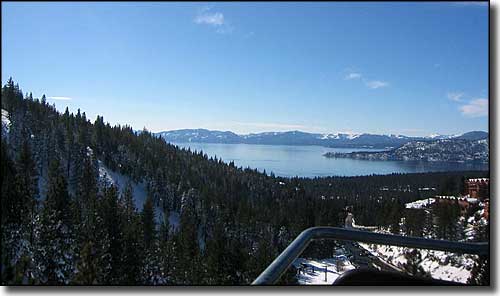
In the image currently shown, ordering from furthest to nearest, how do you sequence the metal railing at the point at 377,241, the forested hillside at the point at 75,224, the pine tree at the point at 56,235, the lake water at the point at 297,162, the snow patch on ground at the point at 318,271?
the lake water at the point at 297,162, the pine tree at the point at 56,235, the forested hillside at the point at 75,224, the snow patch on ground at the point at 318,271, the metal railing at the point at 377,241

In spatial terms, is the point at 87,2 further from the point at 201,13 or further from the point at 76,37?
the point at 201,13

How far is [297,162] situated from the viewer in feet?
99.7

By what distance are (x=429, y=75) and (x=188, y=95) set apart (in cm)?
157

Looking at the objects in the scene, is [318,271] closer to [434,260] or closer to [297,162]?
[434,260]

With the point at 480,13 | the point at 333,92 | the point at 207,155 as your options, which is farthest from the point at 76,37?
the point at 207,155

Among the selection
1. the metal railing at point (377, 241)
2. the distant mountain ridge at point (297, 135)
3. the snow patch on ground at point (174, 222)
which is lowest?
the snow patch on ground at point (174, 222)

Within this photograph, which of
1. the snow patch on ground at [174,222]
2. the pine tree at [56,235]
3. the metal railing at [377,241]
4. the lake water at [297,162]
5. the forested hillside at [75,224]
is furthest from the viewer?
the lake water at [297,162]

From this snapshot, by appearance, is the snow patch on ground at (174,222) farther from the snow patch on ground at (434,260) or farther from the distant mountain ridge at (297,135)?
the snow patch on ground at (434,260)

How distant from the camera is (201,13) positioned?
181 centimetres

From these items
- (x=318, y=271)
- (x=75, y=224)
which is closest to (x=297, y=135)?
(x=75, y=224)

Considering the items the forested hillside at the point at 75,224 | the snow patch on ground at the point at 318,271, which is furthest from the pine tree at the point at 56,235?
the snow patch on ground at the point at 318,271

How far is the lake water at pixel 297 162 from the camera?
742 inches

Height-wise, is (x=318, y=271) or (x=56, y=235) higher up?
(x=318, y=271)

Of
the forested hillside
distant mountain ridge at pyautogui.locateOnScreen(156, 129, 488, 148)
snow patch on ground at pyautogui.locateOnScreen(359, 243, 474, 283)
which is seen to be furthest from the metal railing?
distant mountain ridge at pyautogui.locateOnScreen(156, 129, 488, 148)
